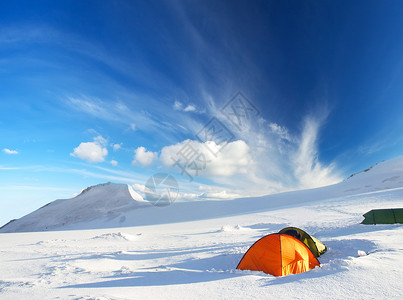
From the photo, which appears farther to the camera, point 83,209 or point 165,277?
point 83,209

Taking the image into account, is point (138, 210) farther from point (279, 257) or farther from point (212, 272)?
point (279, 257)

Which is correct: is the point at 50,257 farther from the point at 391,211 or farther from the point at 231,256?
the point at 391,211

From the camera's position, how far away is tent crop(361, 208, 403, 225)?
9.51m

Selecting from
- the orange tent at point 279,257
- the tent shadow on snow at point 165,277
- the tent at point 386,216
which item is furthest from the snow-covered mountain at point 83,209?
the tent at point 386,216

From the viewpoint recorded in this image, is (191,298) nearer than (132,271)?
Yes

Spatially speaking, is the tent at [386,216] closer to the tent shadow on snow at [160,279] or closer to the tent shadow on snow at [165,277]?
the tent shadow on snow at [165,277]

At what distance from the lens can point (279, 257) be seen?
5.04m

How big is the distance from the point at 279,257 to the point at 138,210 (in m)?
24.1

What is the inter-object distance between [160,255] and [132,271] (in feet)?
7.42

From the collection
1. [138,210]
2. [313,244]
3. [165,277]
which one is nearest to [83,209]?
[138,210]

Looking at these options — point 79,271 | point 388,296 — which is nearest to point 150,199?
point 79,271

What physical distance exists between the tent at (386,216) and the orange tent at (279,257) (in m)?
6.86

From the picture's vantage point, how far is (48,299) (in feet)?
12.6

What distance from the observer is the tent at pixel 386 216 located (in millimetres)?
9508
